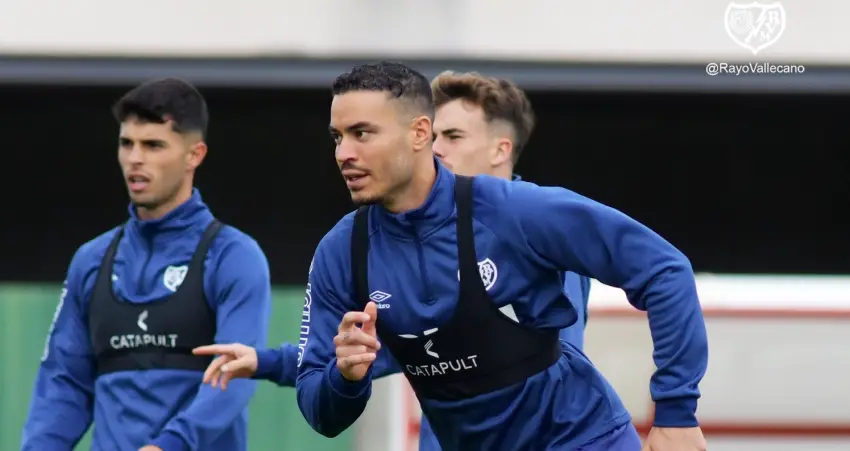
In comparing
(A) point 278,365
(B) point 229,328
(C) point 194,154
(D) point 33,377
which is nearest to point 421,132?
(A) point 278,365

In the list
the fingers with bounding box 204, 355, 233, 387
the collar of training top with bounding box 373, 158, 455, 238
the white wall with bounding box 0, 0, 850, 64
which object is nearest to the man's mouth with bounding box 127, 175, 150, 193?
the fingers with bounding box 204, 355, 233, 387

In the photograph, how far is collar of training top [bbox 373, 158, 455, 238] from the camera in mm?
4590

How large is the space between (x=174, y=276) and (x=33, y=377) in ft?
14.0

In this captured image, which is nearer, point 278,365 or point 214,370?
point 214,370

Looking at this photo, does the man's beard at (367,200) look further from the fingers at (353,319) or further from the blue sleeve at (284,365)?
the blue sleeve at (284,365)

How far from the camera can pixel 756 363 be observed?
796 centimetres

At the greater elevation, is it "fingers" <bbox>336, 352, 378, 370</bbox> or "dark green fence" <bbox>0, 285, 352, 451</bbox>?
"fingers" <bbox>336, 352, 378, 370</bbox>

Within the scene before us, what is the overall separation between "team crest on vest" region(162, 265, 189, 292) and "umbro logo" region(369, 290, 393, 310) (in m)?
1.47

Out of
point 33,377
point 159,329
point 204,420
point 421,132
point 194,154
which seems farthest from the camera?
point 33,377

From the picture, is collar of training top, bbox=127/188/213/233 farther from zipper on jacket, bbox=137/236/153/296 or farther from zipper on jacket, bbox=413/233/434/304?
zipper on jacket, bbox=413/233/434/304

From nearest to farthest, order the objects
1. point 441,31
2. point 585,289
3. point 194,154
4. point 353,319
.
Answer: point 353,319
point 585,289
point 194,154
point 441,31

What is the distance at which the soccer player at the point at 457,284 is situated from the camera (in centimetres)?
450

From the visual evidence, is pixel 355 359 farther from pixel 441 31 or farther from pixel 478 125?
pixel 441 31

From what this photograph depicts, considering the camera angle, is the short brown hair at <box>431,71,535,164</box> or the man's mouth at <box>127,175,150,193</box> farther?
the short brown hair at <box>431,71,535,164</box>
